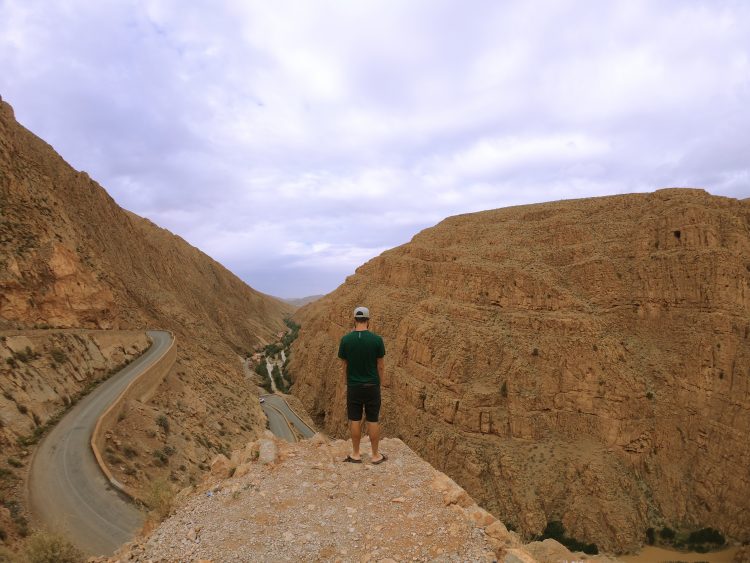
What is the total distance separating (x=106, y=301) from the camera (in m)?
23.9

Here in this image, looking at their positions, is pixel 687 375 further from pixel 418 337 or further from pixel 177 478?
pixel 177 478

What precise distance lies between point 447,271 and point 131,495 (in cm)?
2625

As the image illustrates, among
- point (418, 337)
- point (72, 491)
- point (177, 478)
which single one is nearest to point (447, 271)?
point (418, 337)

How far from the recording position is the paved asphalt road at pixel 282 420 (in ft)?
99.9

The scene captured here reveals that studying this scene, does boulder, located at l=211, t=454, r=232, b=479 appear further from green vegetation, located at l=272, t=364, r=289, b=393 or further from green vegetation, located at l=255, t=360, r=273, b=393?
green vegetation, located at l=272, t=364, r=289, b=393

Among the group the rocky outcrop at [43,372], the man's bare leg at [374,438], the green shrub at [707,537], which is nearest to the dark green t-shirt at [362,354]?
the man's bare leg at [374,438]

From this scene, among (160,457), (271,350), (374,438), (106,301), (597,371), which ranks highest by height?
(106,301)

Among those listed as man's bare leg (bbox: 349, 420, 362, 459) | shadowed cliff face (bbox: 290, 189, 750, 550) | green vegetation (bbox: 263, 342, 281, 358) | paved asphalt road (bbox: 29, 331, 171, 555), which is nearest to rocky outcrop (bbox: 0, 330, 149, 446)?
paved asphalt road (bbox: 29, 331, 171, 555)

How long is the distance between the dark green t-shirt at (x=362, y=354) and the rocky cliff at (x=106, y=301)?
37.4 ft

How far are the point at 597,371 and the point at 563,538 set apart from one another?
9.47 meters

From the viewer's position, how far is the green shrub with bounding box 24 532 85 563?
654 cm

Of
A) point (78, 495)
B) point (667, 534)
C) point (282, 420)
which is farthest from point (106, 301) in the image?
point (667, 534)

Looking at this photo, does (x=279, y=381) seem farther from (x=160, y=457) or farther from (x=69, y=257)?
(x=160, y=457)

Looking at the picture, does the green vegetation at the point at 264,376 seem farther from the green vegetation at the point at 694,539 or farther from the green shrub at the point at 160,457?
the green vegetation at the point at 694,539
